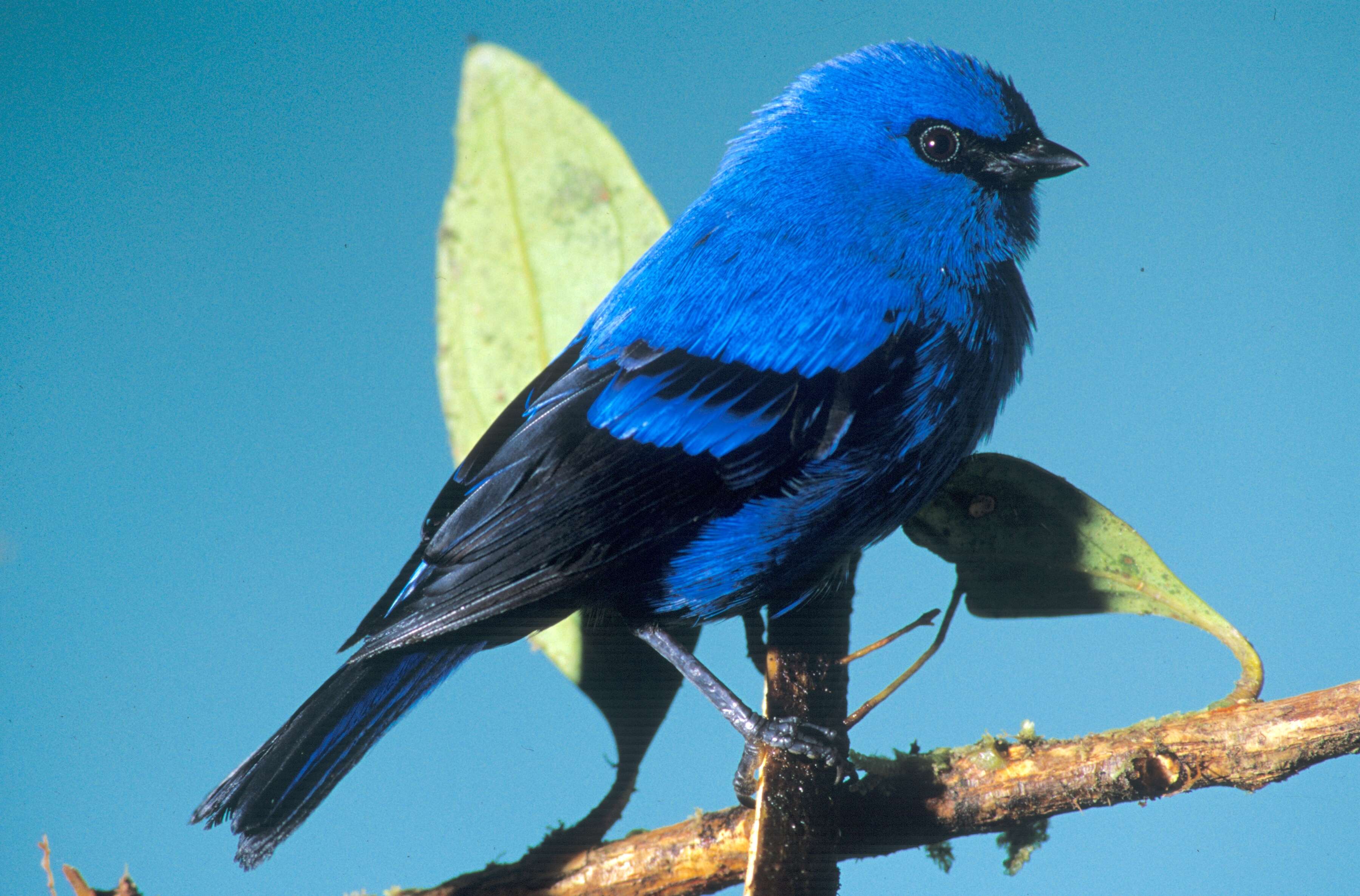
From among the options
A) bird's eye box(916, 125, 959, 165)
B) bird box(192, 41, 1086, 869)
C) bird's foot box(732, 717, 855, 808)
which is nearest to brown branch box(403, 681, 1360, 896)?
bird's foot box(732, 717, 855, 808)

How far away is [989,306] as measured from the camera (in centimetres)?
224

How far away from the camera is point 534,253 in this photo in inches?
110

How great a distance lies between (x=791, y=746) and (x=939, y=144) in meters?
1.44

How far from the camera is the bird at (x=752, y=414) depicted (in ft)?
6.84

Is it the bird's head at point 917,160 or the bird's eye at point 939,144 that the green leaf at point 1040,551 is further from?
the bird's eye at point 939,144

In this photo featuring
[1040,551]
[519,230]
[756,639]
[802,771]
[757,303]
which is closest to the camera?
[802,771]

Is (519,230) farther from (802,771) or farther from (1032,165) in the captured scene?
(802,771)

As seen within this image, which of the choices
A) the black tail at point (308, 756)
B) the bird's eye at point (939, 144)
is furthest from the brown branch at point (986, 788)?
the bird's eye at point (939, 144)

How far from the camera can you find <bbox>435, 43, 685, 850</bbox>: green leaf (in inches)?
105

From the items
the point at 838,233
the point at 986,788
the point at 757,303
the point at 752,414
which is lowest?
the point at 986,788

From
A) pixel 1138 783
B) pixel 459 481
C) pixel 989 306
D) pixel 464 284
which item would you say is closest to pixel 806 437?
pixel 989 306

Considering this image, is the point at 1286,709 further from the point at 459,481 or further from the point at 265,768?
the point at 265,768

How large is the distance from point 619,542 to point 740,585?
0.31 meters

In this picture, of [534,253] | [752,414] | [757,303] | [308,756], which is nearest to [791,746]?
[752,414]
